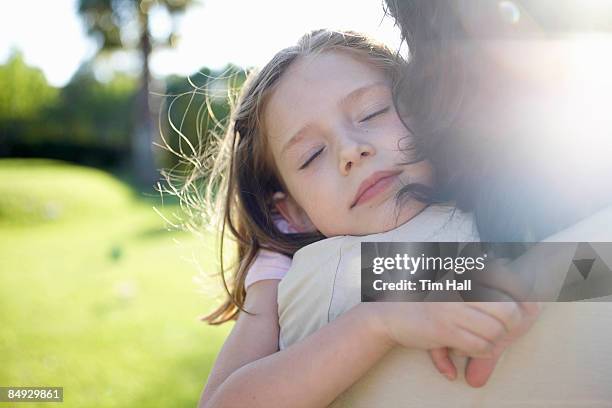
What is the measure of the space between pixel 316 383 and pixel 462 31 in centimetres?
59

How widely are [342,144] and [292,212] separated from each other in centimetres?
39

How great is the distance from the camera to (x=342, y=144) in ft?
3.73

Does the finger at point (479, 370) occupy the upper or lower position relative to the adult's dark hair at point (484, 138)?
lower

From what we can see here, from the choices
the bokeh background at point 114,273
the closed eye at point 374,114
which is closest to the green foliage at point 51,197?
the bokeh background at point 114,273

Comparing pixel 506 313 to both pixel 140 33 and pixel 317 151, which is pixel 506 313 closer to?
pixel 317 151

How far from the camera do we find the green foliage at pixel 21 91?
17.6m

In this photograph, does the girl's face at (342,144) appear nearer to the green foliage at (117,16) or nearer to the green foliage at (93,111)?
the green foliage at (117,16)

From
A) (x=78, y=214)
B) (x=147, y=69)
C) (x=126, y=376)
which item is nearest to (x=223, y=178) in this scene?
(x=126, y=376)

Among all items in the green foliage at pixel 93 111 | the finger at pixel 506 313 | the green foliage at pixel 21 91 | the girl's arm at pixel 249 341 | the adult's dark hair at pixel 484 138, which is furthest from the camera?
the green foliage at pixel 93 111

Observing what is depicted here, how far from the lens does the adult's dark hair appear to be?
2.97 ft

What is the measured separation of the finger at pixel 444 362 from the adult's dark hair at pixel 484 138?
19 cm

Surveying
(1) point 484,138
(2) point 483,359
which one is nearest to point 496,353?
(2) point 483,359

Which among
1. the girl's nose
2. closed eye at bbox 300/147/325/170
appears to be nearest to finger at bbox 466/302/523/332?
the girl's nose

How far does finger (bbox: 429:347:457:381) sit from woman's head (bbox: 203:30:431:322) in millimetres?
283
